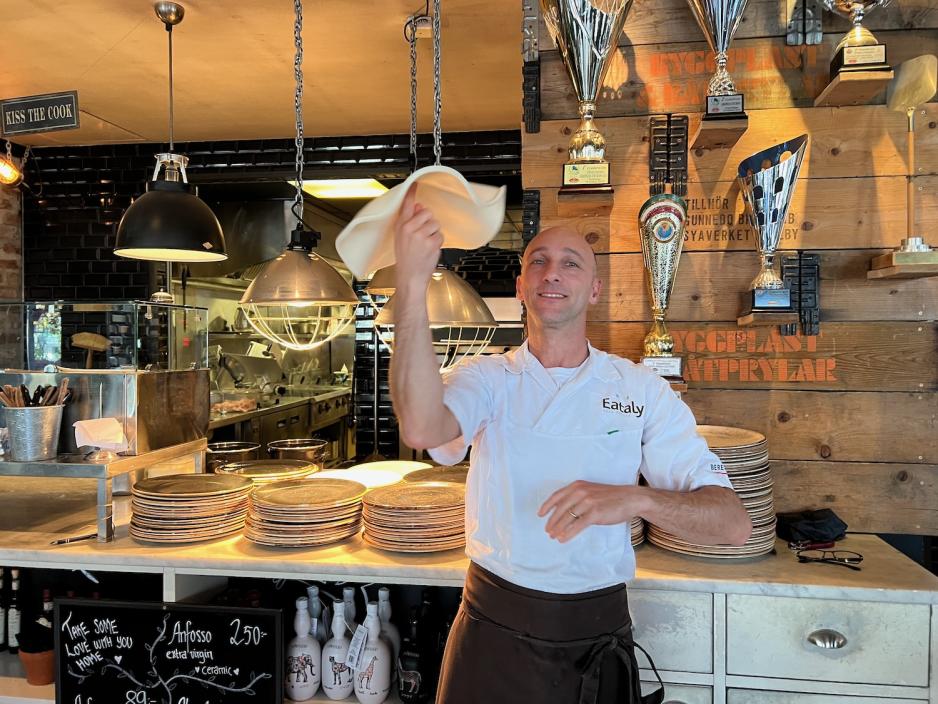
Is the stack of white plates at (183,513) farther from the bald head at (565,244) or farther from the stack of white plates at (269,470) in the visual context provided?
the bald head at (565,244)

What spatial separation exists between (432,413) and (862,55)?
1.65 metres

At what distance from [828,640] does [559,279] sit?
1.13 m

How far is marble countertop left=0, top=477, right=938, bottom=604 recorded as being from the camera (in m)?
1.70

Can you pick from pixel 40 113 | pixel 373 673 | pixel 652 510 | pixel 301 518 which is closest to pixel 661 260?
pixel 652 510

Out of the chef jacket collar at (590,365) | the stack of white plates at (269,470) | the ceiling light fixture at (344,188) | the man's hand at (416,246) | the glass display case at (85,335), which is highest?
the ceiling light fixture at (344,188)

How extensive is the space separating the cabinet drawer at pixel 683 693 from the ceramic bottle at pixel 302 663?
35.4 inches

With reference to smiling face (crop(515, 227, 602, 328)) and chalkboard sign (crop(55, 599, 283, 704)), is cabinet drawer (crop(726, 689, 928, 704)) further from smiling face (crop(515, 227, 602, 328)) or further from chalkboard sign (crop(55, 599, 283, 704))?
chalkboard sign (crop(55, 599, 283, 704))

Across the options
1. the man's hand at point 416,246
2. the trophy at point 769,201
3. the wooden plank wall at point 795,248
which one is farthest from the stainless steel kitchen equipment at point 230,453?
the trophy at point 769,201

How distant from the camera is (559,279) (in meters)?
1.49

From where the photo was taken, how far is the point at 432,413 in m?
1.29

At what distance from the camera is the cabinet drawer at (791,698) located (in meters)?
1.69

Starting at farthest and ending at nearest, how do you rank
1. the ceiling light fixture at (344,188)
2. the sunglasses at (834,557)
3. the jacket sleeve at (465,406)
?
the ceiling light fixture at (344,188), the sunglasses at (834,557), the jacket sleeve at (465,406)

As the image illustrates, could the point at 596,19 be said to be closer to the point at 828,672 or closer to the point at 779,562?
the point at 779,562

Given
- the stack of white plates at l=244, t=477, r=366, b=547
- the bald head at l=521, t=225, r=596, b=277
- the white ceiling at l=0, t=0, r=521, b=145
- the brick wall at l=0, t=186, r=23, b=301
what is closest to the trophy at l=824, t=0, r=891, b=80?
the bald head at l=521, t=225, r=596, b=277
